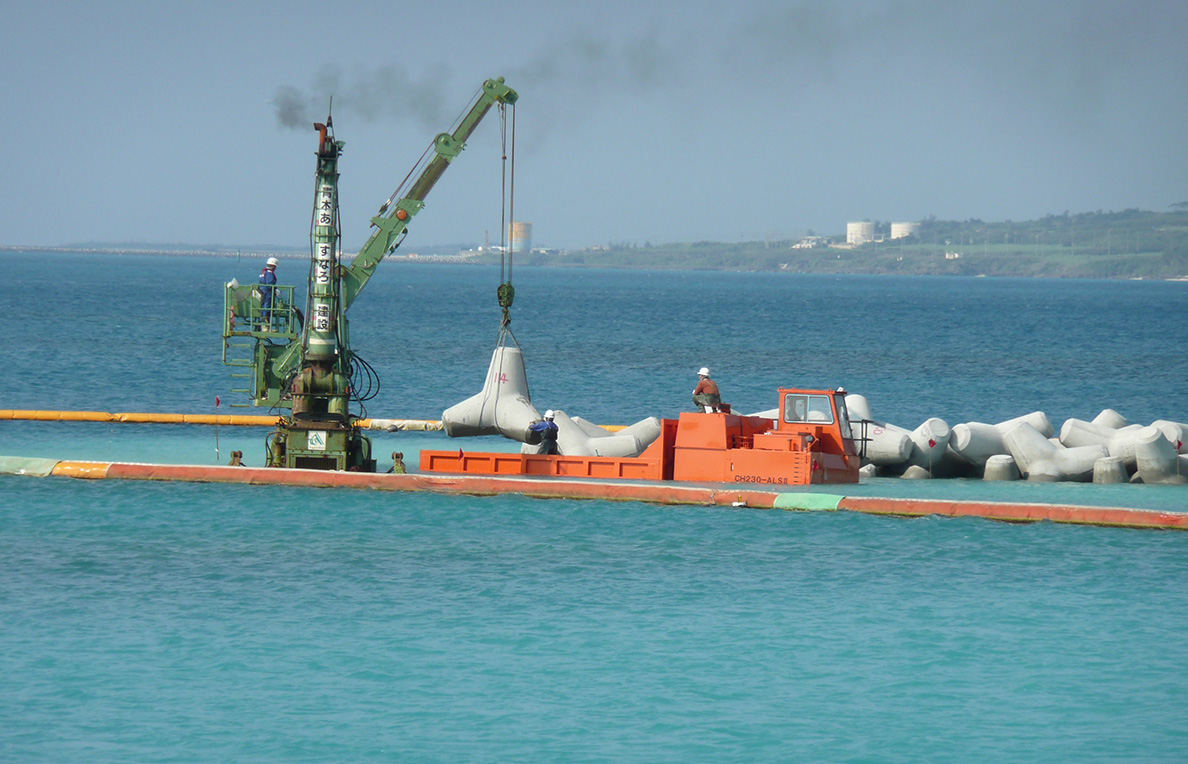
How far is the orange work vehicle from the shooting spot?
967 inches

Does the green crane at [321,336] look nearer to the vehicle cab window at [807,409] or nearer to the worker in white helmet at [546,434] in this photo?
the worker in white helmet at [546,434]

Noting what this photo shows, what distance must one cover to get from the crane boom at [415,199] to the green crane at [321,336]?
20 mm

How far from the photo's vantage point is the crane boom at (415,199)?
89.2ft

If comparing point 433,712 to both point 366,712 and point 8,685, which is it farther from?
point 8,685

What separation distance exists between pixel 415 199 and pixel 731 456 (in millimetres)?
8571

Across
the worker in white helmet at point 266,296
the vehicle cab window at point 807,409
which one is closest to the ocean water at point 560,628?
the vehicle cab window at point 807,409

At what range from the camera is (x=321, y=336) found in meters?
24.3

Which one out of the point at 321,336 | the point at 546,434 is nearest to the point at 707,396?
the point at 546,434

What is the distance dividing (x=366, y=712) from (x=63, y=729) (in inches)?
108

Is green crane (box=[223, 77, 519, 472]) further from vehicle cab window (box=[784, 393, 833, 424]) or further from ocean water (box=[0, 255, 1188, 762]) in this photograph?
vehicle cab window (box=[784, 393, 833, 424])

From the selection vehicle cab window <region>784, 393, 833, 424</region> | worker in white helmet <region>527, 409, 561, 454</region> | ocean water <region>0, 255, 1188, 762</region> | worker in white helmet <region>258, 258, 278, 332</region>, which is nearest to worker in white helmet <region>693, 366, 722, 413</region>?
vehicle cab window <region>784, 393, 833, 424</region>

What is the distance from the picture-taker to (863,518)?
22.8 meters

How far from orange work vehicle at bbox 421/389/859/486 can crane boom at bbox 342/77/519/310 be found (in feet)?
14.0

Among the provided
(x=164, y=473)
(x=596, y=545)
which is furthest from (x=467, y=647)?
(x=164, y=473)
